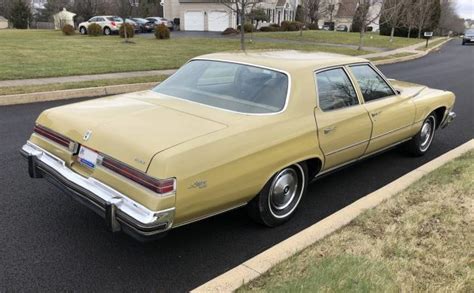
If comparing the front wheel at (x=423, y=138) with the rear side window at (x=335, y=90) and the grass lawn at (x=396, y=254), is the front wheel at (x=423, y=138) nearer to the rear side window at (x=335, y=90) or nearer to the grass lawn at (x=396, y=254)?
the grass lawn at (x=396, y=254)

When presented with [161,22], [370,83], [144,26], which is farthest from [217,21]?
[370,83]

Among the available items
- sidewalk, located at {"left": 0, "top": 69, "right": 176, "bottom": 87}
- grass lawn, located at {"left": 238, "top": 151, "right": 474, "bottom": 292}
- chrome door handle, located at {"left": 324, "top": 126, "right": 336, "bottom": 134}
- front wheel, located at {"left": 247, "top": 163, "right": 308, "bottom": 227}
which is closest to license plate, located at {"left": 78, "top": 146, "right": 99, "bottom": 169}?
→ front wheel, located at {"left": 247, "top": 163, "right": 308, "bottom": 227}

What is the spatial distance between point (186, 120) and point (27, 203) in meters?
1.86

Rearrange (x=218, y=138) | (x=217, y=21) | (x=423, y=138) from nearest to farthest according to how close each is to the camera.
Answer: (x=218, y=138) < (x=423, y=138) < (x=217, y=21)

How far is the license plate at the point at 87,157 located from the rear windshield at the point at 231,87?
1.13 m

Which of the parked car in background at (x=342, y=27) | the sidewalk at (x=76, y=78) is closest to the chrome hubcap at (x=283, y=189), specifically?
the sidewalk at (x=76, y=78)

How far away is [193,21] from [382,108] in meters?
47.8

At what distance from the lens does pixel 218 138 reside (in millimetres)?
3289

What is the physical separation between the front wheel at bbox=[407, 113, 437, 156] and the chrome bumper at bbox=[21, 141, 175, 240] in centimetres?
409

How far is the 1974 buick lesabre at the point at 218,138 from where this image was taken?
302 centimetres

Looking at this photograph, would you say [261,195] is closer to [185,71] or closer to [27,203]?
[185,71]

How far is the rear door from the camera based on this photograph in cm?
418

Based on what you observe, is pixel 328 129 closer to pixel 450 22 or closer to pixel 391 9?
pixel 391 9

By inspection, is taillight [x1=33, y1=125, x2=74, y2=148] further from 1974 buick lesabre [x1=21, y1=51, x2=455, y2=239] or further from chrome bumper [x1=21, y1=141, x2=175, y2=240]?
chrome bumper [x1=21, y1=141, x2=175, y2=240]
